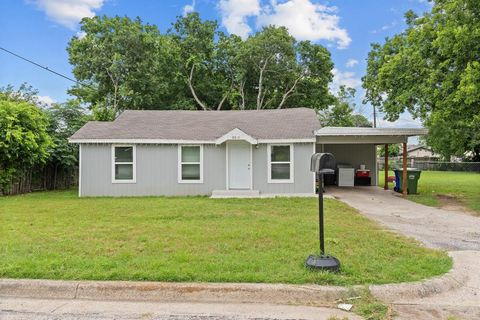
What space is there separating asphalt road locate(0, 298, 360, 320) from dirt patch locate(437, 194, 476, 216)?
28.4ft

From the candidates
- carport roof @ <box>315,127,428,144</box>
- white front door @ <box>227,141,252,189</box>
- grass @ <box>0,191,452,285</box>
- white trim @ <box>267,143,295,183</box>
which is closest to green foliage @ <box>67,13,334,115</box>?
white front door @ <box>227,141,252,189</box>

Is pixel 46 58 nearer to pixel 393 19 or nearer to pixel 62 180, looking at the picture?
pixel 62 180

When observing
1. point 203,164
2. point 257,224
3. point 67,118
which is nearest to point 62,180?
point 67,118

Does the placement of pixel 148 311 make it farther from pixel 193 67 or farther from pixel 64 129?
pixel 193 67

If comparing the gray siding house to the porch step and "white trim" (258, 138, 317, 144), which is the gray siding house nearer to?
"white trim" (258, 138, 317, 144)

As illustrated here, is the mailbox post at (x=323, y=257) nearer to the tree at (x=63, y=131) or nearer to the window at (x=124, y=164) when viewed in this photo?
the window at (x=124, y=164)

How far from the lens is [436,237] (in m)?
6.80

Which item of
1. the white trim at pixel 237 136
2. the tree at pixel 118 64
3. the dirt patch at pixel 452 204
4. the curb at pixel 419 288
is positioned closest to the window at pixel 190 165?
the white trim at pixel 237 136

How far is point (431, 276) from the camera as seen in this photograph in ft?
14.1

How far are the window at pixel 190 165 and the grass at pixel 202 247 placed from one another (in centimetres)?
426

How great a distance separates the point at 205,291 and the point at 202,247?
1.64 metres

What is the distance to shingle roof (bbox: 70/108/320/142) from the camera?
13484 mm

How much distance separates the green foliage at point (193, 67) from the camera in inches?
994

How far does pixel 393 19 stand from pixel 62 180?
19215 mm
